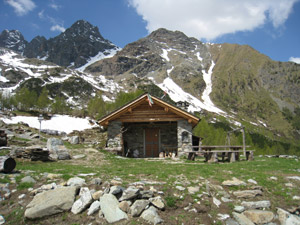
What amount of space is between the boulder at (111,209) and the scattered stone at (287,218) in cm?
415

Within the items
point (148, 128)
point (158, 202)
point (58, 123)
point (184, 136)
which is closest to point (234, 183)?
point (158, 202)

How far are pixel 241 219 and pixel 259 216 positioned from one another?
556mm

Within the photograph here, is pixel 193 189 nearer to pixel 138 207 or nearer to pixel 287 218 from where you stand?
pixel 138 207

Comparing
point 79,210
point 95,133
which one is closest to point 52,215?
point 79,210

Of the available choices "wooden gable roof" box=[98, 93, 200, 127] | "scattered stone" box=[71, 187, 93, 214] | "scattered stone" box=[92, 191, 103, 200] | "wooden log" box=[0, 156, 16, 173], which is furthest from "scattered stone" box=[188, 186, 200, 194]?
"wooden gable roof" box=[98, 93, 200, 127]

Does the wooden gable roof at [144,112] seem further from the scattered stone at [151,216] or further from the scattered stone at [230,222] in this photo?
the scattered stone at [151,216]

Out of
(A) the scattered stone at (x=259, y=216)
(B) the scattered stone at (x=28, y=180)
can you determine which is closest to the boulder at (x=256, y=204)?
(A) the scattered stone at (x=259, y=216)

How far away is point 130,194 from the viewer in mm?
6004

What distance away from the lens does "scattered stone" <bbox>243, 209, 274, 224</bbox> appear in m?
5.58

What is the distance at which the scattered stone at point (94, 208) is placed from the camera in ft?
18.2

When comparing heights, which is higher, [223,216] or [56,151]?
[56,151]

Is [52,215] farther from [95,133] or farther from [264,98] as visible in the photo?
[264,98]

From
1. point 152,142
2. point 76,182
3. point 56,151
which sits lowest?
point 76,182

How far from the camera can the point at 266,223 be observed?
5.54m
